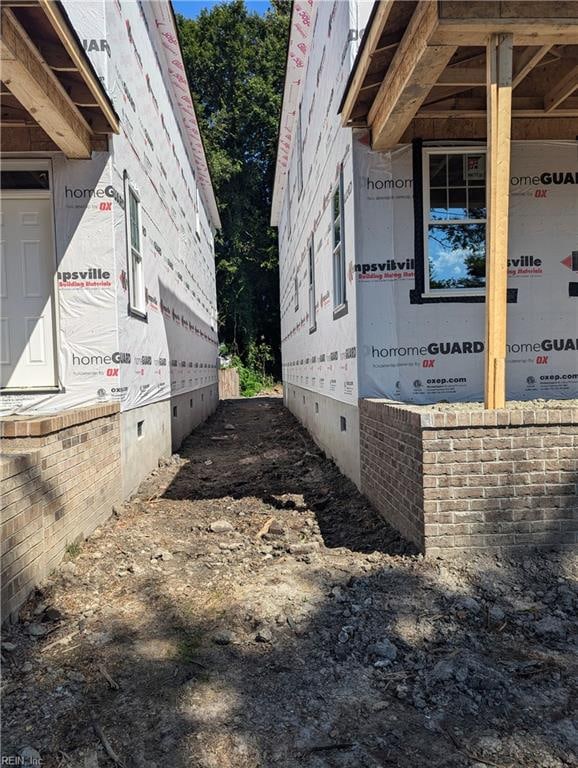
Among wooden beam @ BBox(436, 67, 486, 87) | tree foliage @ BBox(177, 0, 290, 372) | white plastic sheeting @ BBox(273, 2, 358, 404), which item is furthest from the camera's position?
tree foliage @ BBox(177, 0, 290, 372)

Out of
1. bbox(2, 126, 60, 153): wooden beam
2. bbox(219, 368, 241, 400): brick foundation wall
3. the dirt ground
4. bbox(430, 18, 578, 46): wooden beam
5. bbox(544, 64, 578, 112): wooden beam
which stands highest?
bbox(544, 64, 578, 112): wooden beam

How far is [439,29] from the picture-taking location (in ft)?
12.5

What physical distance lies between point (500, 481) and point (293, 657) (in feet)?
6.49

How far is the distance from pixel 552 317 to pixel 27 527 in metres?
5.80

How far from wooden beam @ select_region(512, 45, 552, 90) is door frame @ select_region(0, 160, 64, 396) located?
5.04 meters

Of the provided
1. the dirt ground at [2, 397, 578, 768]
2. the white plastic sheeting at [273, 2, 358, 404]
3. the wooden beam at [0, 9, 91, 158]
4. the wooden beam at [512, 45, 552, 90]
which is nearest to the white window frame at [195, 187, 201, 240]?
the white plastic sheeting at [273, 2, 358, 404]

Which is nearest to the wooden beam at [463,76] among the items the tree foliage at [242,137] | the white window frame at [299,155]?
the white window frame at [299,155]

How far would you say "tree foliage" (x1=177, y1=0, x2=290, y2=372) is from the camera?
31.7 m

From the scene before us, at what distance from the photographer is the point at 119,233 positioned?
6.29 metres

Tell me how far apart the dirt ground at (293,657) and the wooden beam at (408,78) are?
3931mm

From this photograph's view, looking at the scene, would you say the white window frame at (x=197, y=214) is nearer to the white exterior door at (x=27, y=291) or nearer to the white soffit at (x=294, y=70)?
the white soffit at (x=294, y=70)

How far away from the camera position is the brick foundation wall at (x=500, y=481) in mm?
3873

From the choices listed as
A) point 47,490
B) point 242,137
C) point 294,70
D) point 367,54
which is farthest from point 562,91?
point 242,137

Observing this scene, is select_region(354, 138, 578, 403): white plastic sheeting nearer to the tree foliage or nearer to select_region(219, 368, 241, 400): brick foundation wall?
select_region(219, 368, 241, 400): brick foundation wall
